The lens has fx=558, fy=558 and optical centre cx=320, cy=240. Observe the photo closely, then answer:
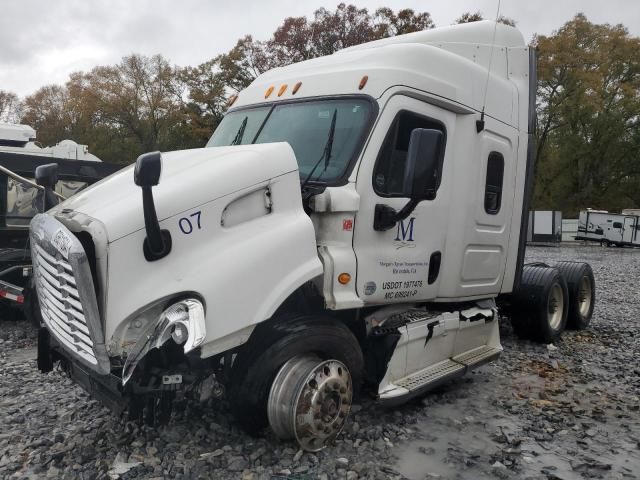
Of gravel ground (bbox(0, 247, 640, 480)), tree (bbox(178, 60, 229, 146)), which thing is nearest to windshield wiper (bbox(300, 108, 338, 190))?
gravel ground (bbox(0, 247, 640, 480))

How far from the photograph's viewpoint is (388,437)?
13.7 ft

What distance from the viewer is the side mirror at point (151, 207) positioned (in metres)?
3.01

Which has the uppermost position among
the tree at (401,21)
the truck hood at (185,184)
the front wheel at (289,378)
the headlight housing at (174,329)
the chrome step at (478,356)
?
the tree at (401,21)

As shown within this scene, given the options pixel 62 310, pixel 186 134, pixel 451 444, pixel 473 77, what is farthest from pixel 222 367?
pixel 186 134

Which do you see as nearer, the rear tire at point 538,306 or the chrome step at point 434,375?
the chrome step at point 434,375

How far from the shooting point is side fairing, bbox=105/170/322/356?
3.16 m

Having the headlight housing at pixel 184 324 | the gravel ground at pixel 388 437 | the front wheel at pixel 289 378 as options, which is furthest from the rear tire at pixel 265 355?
the headlight housing at pixel 184 324

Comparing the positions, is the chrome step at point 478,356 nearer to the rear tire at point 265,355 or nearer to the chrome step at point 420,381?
the chrome step at point 420,381

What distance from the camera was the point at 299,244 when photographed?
3.64 meters

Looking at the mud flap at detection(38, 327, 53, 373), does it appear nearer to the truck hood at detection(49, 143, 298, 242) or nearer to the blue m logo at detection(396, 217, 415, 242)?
the truck hood at detection(49, 143, 298, 242)

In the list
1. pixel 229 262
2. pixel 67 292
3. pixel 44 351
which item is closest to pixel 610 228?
pixel 229 262

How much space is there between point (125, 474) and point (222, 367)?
0.90m

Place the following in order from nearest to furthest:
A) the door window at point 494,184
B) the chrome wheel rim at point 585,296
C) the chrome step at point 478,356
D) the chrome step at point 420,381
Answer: the chrome step at point 420,381, the chrome step at point 478,356, the door window at point 494,184, the chrome wheel rim at point 585,296

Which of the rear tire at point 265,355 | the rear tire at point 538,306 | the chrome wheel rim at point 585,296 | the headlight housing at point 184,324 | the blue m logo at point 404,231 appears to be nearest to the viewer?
the headlight housing at point 184,324
